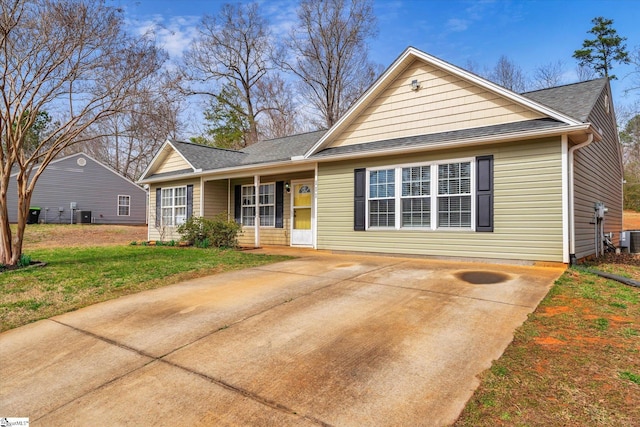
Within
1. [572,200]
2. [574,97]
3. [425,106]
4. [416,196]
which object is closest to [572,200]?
[572,200]

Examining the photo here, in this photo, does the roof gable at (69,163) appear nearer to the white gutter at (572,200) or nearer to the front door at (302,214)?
the front door at (302,214)

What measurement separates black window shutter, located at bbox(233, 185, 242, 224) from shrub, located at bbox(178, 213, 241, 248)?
1.26 meters

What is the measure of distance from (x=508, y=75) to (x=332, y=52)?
13147 mm

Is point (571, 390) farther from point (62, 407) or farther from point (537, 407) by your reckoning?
point (62, 407)

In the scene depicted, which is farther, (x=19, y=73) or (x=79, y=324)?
(x=19, y=73)

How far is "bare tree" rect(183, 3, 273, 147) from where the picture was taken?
85.4 feet

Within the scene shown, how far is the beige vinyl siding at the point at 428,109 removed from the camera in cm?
798

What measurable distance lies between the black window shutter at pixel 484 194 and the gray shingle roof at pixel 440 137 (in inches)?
22.6

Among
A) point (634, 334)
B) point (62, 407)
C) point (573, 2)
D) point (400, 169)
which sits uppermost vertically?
point (573, 2)

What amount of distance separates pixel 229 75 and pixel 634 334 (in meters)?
27.9

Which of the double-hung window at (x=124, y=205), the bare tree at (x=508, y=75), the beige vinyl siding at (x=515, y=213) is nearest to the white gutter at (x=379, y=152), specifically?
the beige vinyl siding at (x=515, y=213)

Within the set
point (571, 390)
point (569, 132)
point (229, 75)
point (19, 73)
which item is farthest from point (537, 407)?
point (229, 75)

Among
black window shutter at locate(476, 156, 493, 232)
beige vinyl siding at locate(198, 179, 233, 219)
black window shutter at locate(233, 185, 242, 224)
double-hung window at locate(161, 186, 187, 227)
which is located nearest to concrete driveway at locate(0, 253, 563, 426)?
black window shutter at locate(476, 156, 493, 232)

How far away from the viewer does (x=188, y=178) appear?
14141 mm
